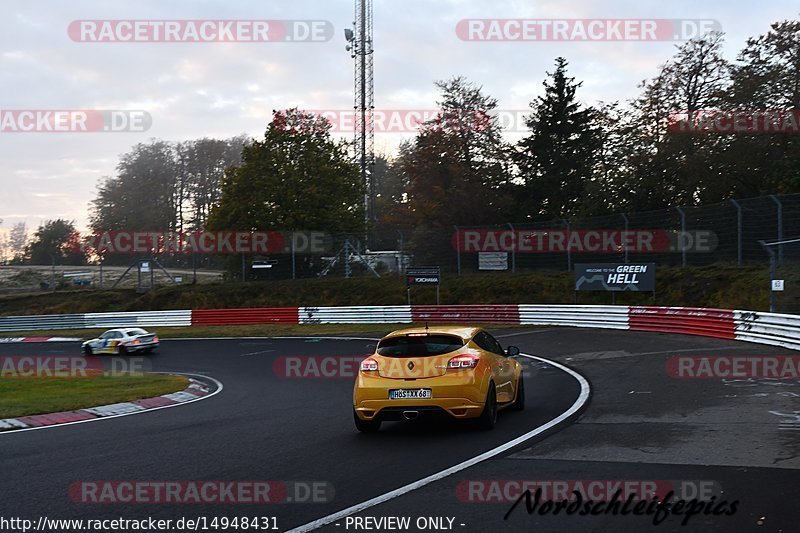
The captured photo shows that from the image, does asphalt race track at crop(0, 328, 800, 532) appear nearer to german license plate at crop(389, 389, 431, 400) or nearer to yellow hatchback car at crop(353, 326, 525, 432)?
yellow hatchback car at crop(353, 326, 525, 432)

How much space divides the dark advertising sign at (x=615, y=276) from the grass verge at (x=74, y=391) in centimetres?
1886

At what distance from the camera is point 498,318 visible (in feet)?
118

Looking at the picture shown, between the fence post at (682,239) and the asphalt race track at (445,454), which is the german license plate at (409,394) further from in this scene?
the fence post at (682,239)

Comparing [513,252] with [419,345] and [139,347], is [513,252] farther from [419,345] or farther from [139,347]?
[419,345]

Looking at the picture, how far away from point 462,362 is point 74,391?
35.9 ft

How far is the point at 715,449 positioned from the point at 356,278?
38578 mm

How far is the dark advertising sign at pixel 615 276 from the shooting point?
32.1 metres

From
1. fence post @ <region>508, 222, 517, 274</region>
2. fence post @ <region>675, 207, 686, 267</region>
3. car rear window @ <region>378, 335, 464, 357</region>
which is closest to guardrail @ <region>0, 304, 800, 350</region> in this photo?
fence post @ <region>508, 222, 517, 274</region>

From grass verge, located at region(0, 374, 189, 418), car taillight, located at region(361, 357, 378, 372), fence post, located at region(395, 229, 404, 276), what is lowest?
grass verge, located at region(0, 374, 189, 418)

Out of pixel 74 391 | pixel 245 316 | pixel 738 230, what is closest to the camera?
pixel 74 391

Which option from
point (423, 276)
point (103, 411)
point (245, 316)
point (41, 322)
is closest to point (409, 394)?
point (103, 411)

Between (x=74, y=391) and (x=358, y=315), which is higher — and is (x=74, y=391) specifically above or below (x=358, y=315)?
below

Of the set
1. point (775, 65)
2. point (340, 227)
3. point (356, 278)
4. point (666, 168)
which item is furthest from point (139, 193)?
point (775, 65)

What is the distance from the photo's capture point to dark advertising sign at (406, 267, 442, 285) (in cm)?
3800
